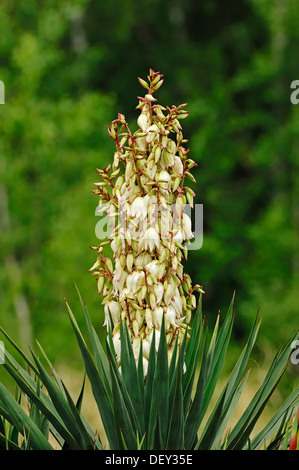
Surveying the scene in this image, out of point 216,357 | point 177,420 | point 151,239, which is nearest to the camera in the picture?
point 177,420

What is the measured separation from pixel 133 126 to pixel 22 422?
1479 centimetres

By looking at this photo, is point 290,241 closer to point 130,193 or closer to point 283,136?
point 283,136

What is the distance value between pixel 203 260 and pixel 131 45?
22.5 ft

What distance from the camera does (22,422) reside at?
239 cm

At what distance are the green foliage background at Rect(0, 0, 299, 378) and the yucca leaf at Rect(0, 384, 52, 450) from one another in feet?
27.9

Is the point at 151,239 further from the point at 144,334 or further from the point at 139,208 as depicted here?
the point at 144,334

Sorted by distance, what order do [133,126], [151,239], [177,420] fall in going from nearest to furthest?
1. [177,420]
2. [151,239]
3. [133,126]

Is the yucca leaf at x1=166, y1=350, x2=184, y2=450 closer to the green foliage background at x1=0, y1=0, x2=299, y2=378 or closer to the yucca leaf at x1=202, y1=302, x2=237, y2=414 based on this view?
the yucca leaf at x1=202, y1=302, x2=237, y2=414

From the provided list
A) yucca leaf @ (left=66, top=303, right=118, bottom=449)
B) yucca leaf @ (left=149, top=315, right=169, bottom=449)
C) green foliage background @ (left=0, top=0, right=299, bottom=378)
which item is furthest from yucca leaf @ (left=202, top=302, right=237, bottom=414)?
green foliage background @ (left=0, top=0, right=299, bottom=378)

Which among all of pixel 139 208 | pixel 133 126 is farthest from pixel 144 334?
pixel 133 126

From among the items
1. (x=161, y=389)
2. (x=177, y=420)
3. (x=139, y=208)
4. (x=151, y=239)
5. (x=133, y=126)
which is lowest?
(x=177, y=420)

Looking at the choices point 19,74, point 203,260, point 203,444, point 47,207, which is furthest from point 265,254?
point 203,444

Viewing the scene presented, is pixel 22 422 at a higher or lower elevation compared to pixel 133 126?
lower

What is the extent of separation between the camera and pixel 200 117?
17.7 m
